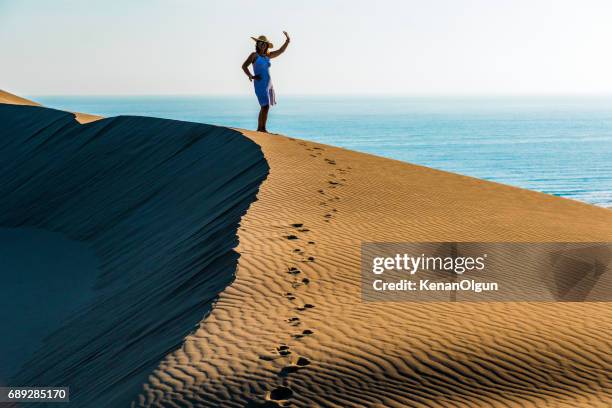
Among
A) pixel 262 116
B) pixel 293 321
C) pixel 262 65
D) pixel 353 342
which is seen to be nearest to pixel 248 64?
pixel 262 65

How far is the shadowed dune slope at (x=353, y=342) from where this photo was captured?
19.9 feet

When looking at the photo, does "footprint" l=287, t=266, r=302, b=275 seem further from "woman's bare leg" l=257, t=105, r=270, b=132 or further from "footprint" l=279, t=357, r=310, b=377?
"woman's bare leg" l=257, t=105, r=270, b=132

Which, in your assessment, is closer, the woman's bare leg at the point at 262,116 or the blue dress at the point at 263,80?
the blue dress at the point at 263,80

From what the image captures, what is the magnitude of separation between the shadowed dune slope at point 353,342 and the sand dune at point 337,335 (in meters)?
0.02

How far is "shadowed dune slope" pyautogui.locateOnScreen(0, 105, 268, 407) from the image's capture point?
27.0 feet

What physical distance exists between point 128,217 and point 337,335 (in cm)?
987

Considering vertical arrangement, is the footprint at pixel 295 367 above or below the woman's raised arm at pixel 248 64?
below

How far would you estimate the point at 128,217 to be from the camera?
16125mm

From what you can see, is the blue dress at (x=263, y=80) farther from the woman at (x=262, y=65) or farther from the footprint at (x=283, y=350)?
the footprint at (x=283, y=350)

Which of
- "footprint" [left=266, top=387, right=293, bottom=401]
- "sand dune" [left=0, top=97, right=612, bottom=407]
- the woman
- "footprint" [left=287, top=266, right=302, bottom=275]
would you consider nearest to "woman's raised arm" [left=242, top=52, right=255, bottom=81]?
the woman

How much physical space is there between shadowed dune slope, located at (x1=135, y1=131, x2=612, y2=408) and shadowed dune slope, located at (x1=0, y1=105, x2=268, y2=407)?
1.38ft

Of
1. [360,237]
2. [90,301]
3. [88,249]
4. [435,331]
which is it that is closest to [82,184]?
[88,249]

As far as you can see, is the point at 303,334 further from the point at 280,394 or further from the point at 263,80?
the point at 263,80

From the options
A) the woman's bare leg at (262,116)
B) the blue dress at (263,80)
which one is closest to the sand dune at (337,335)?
the blue dress at (263,80)
